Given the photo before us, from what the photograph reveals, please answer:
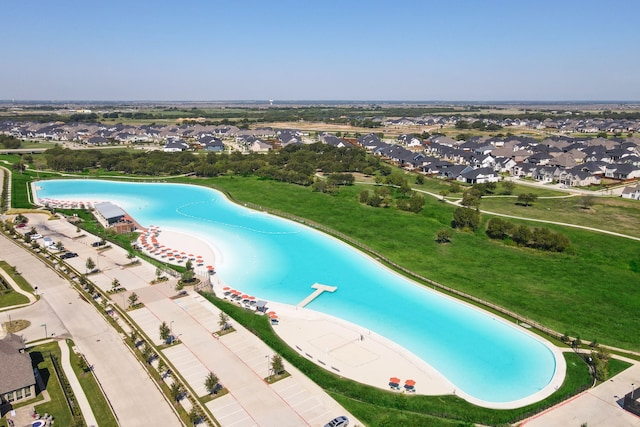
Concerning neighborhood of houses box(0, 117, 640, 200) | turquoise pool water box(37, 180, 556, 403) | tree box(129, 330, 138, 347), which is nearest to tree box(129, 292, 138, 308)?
tree box(129, 330, 138, 347)

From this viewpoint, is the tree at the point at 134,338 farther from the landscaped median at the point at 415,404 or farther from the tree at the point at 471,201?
the tree at the point at 471,201

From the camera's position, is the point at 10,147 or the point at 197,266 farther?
the point at 10,147

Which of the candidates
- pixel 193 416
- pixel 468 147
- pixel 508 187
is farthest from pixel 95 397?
pixel 468 147

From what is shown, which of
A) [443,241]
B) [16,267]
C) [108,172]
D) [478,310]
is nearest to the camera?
[478,310]

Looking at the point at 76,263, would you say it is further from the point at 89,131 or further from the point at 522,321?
the point at 89,131

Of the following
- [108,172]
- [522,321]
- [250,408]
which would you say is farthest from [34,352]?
[108,172]

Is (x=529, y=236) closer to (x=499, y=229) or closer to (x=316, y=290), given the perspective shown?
(x=499, y=229)

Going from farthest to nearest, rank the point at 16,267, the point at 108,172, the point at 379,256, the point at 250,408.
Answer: the point at 108,172
the point at 379,256
the point at 16,267
the point at 250,408

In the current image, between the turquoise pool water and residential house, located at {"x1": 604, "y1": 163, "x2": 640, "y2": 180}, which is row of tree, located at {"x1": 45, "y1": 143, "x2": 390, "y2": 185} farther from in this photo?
residential house, located at {"x1": 604, "y1": 163, "x2": 640, "y2": 180}
